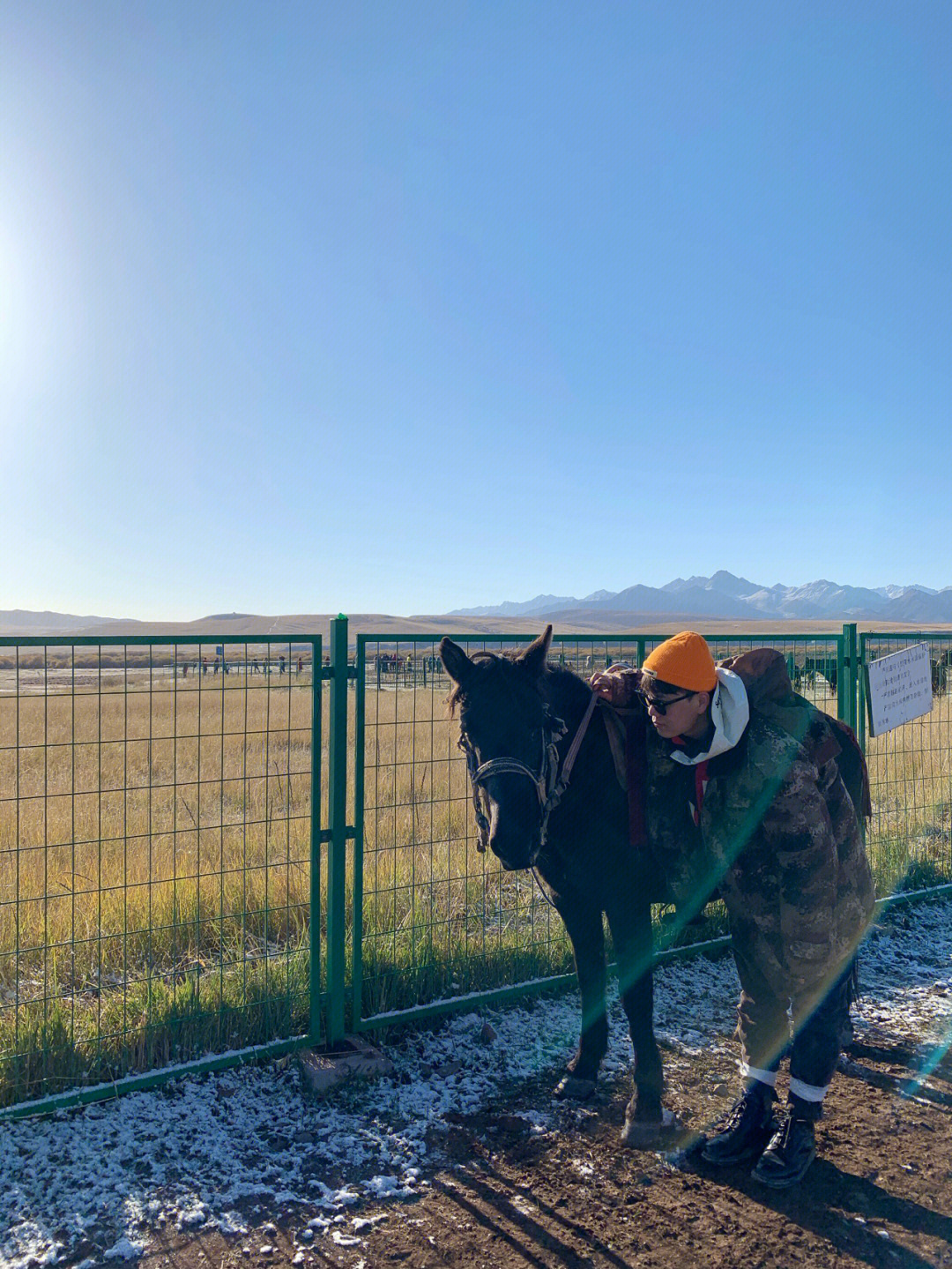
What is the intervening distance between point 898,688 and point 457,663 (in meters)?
4.31

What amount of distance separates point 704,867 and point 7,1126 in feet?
9.88

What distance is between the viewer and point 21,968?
4.77m

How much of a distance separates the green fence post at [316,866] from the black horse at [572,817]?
3.36 feet

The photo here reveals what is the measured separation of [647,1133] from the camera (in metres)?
3.53

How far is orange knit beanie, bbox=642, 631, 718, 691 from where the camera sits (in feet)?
10.1

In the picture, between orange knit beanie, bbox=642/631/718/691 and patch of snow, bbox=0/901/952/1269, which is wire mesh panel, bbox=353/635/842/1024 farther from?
orange knit beanie, bbox=642/631/718/691

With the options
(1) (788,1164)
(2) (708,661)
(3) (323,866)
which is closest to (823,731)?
(2) (708,661)

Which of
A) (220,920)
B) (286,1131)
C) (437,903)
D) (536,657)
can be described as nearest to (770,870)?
(536,657)

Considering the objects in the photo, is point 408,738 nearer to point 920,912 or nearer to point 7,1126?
point 920,912

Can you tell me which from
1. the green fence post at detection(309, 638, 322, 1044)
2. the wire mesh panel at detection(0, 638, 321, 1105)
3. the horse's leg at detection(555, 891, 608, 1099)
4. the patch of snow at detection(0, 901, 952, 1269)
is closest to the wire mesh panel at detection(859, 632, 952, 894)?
the patch of snow at detection(0, 901, 952, 1269)

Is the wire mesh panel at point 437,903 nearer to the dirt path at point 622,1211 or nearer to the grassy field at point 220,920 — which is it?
the grassy field at point 220,920

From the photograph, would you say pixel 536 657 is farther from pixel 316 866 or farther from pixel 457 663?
pixel 316 866

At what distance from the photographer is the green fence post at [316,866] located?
4.23m

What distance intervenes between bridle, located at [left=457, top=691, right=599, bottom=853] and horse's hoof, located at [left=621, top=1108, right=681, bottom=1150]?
4.02 ft
